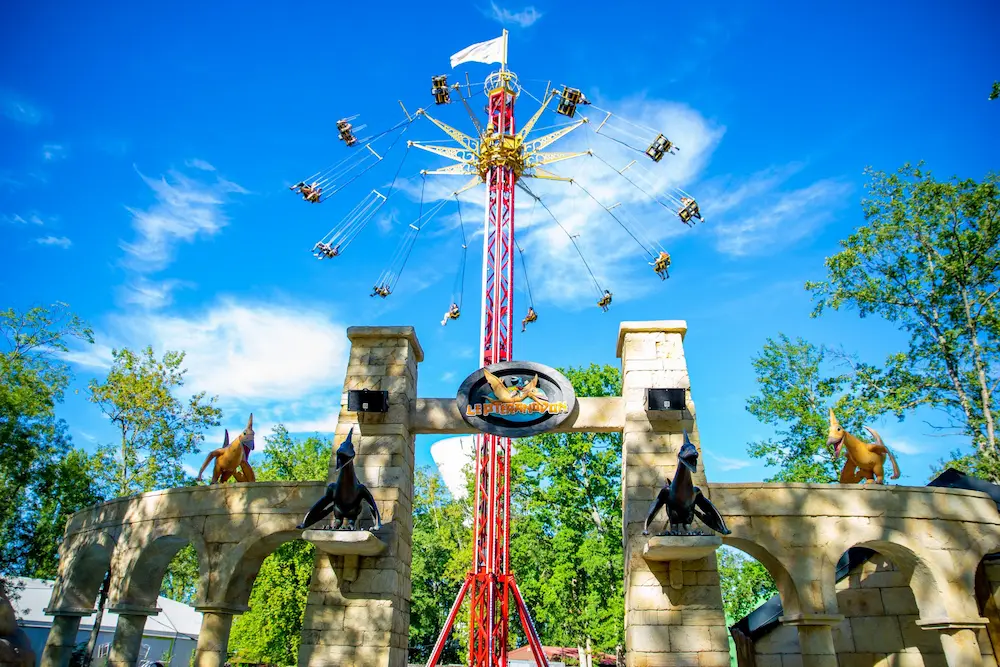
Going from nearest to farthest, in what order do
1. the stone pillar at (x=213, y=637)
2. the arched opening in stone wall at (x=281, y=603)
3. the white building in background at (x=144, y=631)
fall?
the stone pillar at (x=213, y=637) < the white building in background at (x=144, y=631) < the arched opening in stone wall at (x=281, y=603)

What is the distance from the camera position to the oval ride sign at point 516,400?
1061cm

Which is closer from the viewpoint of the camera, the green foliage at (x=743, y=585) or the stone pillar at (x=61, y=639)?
the stone pillar at (x=61, y=639)

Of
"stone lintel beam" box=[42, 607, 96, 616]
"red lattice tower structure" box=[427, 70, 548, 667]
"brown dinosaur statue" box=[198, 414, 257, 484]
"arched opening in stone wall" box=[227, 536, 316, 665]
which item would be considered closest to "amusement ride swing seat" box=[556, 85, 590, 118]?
"red lattice tower structure" box=[427, 70, 548, 667]

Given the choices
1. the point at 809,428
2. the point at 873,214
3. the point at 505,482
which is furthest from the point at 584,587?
the point at 873,214

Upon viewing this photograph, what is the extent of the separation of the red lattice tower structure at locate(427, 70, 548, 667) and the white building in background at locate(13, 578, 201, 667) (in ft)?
49.1

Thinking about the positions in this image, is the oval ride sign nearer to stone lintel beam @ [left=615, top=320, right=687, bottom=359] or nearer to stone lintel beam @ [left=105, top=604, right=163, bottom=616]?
stone lintel beam @ [left=615, top=320, right=687, bottom=359]

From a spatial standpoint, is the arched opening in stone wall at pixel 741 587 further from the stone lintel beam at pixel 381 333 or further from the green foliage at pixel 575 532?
the stone lintel beam at pixel 381 333

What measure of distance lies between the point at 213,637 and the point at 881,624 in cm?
1196

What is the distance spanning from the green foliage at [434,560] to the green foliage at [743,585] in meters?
12.2

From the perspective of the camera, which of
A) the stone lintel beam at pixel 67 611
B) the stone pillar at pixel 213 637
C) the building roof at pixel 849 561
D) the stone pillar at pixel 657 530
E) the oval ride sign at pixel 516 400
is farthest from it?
the stone lintel beam at pixel 67 611

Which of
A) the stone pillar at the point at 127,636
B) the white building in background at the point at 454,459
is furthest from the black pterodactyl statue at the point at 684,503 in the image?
the white building in background at the point at 454,459

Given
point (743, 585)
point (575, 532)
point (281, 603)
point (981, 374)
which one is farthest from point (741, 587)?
point (281, 603)

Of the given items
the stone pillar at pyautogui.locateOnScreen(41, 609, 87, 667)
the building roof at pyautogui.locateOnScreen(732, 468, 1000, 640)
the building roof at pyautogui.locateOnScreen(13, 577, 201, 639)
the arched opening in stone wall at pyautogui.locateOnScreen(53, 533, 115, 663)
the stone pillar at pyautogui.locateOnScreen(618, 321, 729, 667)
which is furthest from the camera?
the building roof at pyautogui.locateOnScreen(13, 577, 201, 639)

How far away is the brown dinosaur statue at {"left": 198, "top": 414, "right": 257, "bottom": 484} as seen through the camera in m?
11.8
